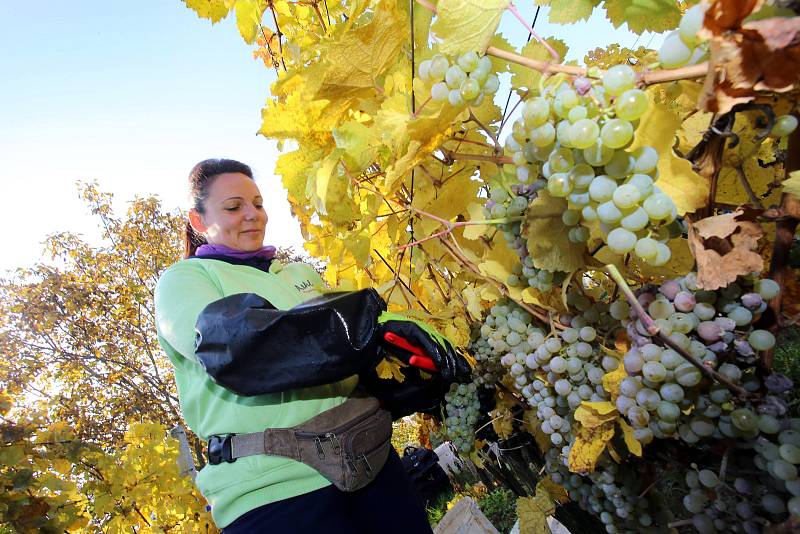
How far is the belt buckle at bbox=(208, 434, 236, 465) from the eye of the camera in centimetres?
112

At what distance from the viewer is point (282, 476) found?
1.11 meters

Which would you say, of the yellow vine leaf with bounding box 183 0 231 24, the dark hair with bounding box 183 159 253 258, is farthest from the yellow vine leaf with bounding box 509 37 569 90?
the dark hair with bounding box 183 159 253 258

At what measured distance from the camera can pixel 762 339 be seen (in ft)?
1.35

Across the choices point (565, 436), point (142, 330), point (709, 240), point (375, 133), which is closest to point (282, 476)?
point (565, 436)

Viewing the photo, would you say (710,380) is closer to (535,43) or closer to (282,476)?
(535,43)

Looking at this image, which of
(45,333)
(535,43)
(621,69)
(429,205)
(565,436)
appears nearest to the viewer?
(621,69)

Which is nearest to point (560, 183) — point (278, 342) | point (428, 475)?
point (278, 342)

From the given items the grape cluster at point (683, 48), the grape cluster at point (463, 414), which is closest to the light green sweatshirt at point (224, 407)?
the grape cluster at point (463, 414)

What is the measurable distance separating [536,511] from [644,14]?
1.17 meters

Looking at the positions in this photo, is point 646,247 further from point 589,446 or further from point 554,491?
point 554,491

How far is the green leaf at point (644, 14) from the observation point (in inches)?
19.3

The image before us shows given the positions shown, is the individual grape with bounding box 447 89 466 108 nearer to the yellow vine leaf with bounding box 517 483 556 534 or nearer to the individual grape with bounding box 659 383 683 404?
the individual grape with bounding box 659 383 683 404

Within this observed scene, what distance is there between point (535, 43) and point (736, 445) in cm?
49

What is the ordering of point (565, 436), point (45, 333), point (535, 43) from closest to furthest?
point (535, 43), point (565, 436), point (45, 333)
